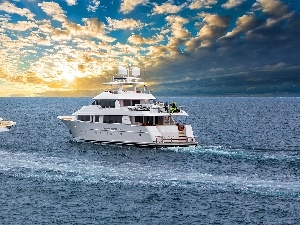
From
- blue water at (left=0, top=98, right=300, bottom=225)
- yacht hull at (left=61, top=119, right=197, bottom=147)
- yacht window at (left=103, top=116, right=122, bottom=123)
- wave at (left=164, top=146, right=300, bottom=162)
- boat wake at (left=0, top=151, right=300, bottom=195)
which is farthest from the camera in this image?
yacht window at (left=103, top=116, right=122, bottom=123)

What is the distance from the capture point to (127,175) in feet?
115

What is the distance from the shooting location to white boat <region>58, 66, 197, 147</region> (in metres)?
48.1

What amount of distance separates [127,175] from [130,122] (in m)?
14.9

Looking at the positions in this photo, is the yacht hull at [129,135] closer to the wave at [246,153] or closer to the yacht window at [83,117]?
the yacht window at [83,117]

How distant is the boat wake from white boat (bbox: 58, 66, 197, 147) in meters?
8.78

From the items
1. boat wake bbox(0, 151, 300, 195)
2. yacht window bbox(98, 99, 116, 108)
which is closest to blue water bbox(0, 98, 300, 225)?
boat wake bbox(0, 151, 300, 195)

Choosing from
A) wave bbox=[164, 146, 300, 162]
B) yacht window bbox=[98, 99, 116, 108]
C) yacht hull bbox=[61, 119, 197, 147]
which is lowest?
wave bbox=[164, 146, 300, 162]

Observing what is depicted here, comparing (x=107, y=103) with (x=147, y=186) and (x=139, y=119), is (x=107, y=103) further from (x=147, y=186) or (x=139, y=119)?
(x=147, y=186)

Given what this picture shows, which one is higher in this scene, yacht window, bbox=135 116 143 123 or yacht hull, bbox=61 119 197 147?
yacht window, bbox=135 116 143 123

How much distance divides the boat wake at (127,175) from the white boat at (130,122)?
28.8 feet

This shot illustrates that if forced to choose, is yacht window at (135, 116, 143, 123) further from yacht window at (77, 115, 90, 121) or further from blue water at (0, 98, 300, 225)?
yacht window at (77, 115, 90, 121)

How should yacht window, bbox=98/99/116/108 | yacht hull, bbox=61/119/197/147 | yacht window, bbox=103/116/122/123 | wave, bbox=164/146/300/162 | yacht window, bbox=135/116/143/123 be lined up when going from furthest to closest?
yacht window, bbox=98/99/116/108
yacht window, bbox=103/116/122/123
yacht window, bbox=135/116/143/123
yacht hull, bbox=61/119/197/147
wave, bbox=164/146/300/162

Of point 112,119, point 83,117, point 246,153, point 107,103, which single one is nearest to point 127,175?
point 112,119

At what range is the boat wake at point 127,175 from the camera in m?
31.5
